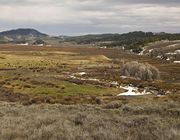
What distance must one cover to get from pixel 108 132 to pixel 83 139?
1372mm

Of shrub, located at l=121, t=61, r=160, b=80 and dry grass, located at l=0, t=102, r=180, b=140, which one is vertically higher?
dry grass, located at l=0, t=102, r=180, b=140

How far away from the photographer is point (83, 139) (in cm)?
1362

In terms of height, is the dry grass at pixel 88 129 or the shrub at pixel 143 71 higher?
the dry grass at pixel 88 129

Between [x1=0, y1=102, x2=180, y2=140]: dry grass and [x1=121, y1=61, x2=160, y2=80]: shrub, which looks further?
[x1=121, y1=61, x2=160, y2=80]: shrub

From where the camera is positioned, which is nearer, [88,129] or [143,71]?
[88,129]

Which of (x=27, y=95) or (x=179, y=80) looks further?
(x=179, y=80)

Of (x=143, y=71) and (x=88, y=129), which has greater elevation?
(x=88, y=129)

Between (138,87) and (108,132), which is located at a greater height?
(108,132)

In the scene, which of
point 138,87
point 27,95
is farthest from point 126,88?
point 27,95

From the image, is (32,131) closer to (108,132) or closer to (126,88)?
(108,132)

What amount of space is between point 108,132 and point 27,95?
1624 inches

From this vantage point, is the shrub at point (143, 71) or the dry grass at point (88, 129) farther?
the shrub at point (143, 71)

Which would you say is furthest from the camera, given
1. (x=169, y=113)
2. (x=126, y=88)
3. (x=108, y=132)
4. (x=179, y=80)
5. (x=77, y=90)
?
(x=179, y=80)

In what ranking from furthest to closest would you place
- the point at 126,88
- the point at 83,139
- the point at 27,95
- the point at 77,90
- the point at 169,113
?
the point at 126,88, the point at 77,90, the point at 27,95, the point at 169,113, the point at 83,139
